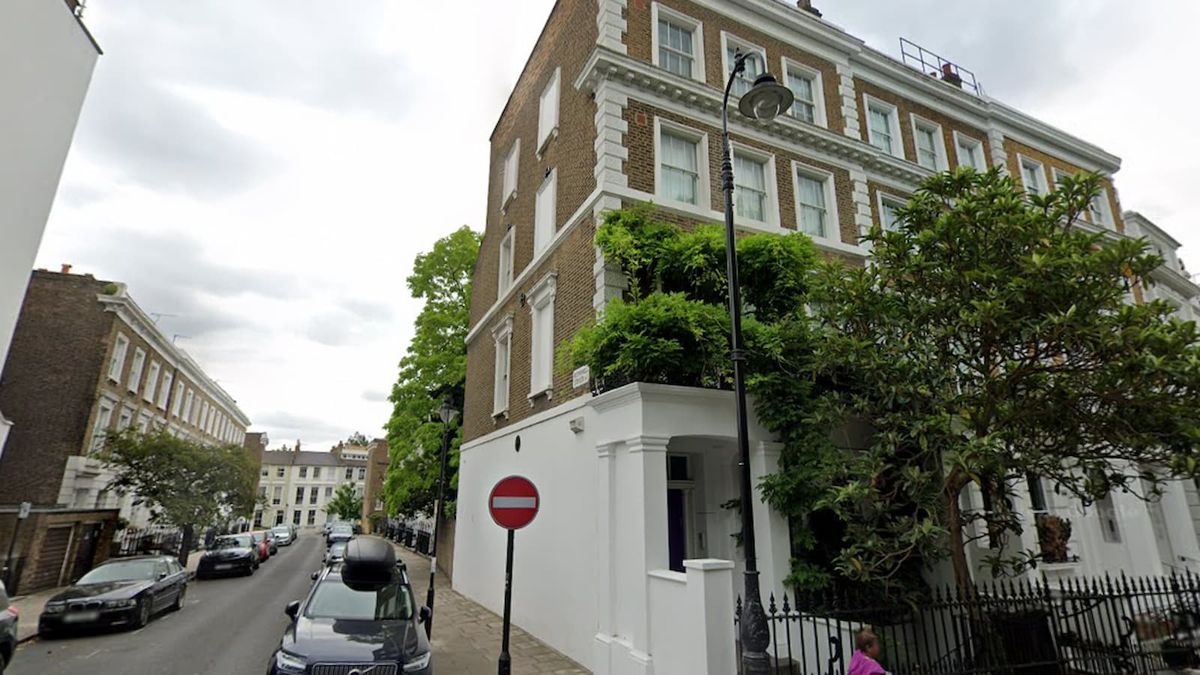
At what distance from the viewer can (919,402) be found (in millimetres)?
8383

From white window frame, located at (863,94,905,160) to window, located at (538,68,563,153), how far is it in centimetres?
886

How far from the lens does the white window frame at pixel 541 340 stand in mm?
12766

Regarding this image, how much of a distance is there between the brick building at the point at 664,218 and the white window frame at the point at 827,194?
0.06 m

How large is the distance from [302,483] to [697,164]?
86712 mm

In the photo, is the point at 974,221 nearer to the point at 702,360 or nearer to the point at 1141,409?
the point at 1141,409

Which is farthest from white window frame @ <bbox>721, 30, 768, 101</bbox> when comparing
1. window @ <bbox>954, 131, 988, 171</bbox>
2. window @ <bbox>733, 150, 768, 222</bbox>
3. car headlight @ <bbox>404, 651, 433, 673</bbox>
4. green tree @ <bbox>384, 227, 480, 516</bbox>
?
green tree @ <bbox>384, 227, 480, 516</bbox>

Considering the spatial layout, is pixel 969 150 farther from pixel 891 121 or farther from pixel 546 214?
pixel 546 214

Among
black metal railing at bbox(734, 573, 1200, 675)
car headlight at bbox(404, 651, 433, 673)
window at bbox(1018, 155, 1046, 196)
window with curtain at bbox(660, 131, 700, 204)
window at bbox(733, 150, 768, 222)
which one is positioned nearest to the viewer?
car headlight at bbox(404, 651, 433, 673)

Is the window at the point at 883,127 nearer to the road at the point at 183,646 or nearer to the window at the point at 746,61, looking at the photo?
the window at the point at 746,61

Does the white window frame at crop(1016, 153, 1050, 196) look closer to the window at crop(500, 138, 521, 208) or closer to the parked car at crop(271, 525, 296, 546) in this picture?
the window at crop(500, 138, 521, 208)

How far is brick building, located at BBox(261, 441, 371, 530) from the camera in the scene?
3152 inches

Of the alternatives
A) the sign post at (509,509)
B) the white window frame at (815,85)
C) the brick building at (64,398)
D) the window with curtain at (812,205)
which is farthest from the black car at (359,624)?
the brick building at (64,398)

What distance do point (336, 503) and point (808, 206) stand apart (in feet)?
251

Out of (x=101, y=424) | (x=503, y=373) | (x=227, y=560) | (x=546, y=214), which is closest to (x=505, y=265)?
(x=503, y=373)
